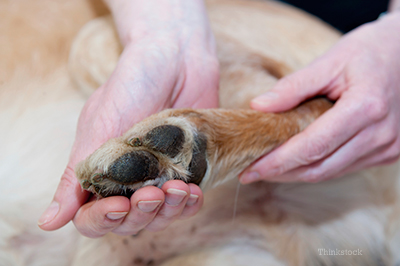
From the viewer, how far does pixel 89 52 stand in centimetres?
123

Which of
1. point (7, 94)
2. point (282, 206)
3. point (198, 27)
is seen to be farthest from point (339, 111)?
point (7, 94)

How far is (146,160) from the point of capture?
0.61 m

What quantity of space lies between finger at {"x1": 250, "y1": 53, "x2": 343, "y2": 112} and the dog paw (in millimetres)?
316

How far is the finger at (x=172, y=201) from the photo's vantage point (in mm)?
625

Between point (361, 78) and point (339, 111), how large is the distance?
0.14 meters

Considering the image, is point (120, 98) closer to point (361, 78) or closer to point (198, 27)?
point (198, 27)

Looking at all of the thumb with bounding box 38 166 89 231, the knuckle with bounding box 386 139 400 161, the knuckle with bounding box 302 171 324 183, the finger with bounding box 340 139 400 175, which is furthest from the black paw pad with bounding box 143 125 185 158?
the knuckle with bounding box 386 139 400 161

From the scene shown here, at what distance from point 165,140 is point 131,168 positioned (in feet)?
0.32

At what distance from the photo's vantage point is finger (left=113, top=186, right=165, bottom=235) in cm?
59

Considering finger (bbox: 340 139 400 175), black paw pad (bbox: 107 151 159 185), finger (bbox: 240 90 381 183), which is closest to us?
black paw pad (bbox: 107 151 159 185)

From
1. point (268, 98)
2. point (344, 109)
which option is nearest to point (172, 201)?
point (268, 98)

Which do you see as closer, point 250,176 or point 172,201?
point 172,201

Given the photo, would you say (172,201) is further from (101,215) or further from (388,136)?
(388,136)

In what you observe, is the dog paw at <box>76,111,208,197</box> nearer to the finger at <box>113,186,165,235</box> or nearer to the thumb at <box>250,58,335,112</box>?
the finger at <box>113,186,165,235</box>
